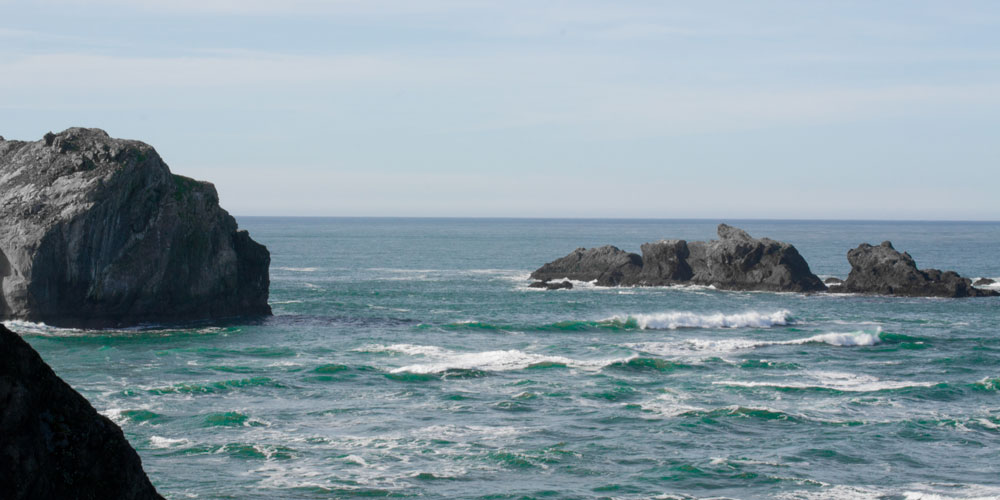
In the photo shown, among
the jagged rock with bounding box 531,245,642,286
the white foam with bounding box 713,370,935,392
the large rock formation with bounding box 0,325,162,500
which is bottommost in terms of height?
the white foam with bounding box 713,370,935,392

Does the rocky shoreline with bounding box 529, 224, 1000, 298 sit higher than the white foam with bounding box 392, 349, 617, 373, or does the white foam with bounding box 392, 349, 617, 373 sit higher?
the rocky shoreline with bounding box 529, 224, 1000, 298

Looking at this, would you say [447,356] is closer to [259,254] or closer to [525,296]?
[259,254]

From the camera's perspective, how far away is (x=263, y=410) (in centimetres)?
3462

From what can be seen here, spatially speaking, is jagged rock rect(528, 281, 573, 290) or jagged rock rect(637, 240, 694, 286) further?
jagged rock rect(637, 240, 694, 286)

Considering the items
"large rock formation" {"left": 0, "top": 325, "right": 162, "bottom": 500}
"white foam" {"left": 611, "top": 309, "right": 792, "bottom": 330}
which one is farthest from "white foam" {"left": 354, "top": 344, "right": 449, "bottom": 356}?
"large rock formation" {"left": 0, "top": 325, "right": 162, "bottom": 500}

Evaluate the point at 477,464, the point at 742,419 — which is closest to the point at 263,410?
the point at 477,464

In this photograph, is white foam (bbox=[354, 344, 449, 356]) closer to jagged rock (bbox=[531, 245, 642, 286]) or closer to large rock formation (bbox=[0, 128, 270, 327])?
large rock formation (bbox=[0, 128, 270, 327])

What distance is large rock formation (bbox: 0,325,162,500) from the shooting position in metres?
11.3

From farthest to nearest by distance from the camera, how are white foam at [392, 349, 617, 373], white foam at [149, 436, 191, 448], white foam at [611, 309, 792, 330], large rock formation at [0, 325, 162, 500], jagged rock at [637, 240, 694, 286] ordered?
1. jagged rock at [637, 240, 694, 286]
2. white foam at [611, 309, 792, 330]
3. white foam at [392, 349, 617, 373]
4. white foam at [149, 436, 191, 448]
5. large rock formation at [0, 325, 162, 500]

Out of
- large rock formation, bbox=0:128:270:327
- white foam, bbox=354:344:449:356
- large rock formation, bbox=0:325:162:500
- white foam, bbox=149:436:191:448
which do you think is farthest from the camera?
large rock formation, bbox=0:128:270:327

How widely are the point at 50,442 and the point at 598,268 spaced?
86390 millimetres

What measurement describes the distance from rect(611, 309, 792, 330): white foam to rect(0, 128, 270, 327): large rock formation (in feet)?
90.3

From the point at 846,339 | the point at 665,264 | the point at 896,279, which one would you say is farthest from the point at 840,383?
the point at 665,264

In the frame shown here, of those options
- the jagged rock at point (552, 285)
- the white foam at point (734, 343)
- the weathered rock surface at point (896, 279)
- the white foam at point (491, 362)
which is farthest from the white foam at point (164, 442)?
the weathered rock surface at point (896, 279)
